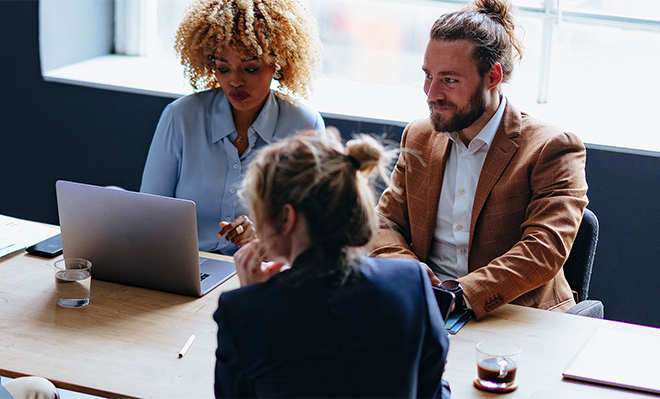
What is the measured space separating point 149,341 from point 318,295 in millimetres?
618

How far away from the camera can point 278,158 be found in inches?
42.3

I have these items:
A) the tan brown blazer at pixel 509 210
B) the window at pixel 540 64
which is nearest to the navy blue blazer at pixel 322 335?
the tan brown blazer at pixel 509 210

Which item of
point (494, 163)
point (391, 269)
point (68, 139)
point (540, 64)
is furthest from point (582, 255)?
point (68, 139)

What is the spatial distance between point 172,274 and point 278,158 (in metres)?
0.78

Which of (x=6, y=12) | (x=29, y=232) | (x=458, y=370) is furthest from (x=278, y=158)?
(x=6, y=12)

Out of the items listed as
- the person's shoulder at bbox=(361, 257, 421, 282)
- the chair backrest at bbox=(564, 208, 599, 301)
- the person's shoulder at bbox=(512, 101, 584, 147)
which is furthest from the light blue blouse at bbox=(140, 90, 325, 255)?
the person's shoulder at bbox=(361, 257, 421, 282)

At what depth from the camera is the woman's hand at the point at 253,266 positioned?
130cm

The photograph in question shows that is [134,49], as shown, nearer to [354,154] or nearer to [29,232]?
[29,232]

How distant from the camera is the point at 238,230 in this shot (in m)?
1.92

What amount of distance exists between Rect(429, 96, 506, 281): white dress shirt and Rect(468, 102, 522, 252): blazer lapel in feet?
0.12

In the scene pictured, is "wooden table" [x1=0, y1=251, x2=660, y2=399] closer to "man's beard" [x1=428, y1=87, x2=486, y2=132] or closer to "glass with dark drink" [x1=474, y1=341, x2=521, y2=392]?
"glass with dark drink" [x1=474, y1=341, x2=521, y2=392]

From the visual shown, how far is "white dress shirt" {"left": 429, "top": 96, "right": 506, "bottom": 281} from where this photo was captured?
2.08 m

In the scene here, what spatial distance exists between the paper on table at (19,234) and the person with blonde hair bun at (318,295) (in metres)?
1.11

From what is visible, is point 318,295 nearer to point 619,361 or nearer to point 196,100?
point 619,361
